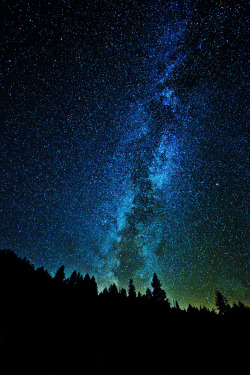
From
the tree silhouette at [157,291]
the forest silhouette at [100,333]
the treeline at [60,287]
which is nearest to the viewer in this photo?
the forest silhouette at [100,333]

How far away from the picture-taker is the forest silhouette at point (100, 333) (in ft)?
93.2

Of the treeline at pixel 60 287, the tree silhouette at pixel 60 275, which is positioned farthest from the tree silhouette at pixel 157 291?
the tree silhouette at pixel 60 275

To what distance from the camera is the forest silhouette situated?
93.2ft

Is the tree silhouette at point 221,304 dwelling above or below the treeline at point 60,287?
below

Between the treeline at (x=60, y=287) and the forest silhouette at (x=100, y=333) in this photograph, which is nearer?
the forest silhouette at (x=100, y=333)

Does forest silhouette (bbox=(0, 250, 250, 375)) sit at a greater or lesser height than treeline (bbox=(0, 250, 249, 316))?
lesser

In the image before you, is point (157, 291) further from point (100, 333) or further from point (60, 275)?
point (60, 275)

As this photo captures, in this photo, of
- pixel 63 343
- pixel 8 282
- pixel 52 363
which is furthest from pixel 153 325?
pixel 8 282

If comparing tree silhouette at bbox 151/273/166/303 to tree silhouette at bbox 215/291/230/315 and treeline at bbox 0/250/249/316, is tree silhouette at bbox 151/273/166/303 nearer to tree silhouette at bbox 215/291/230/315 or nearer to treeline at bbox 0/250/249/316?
treeline at bbox 0/250/249/316

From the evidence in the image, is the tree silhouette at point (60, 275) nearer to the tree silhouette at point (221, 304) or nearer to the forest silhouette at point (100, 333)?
the forest silhouette at point (100, 333)

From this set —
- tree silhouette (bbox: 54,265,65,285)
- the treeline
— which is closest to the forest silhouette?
the treeline

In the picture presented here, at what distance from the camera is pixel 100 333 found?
37.7m

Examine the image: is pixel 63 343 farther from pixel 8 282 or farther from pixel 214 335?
pixel 214 335

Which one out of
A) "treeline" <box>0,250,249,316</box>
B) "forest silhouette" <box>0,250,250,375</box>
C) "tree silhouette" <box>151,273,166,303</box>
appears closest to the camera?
"forest silhouette" <box>0,250,250,375</box>
